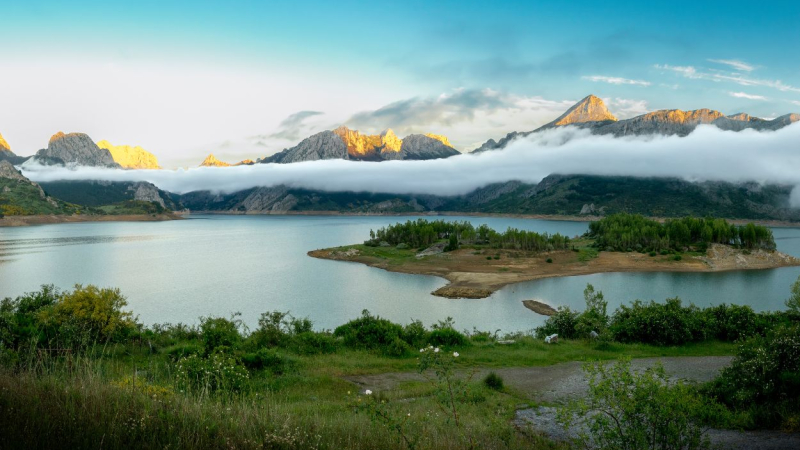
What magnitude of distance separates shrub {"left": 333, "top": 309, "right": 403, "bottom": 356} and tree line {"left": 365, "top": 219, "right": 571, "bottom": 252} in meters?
81.1

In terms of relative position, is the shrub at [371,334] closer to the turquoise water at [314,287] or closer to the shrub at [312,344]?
the shrub at [312,344]

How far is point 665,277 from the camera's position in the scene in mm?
78938

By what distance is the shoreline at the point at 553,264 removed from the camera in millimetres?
82062

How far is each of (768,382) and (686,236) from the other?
4238 inches

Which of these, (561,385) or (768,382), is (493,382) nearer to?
(561,385)

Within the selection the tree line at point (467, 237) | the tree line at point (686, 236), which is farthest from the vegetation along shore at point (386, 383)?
the tree line at point (686, 236)

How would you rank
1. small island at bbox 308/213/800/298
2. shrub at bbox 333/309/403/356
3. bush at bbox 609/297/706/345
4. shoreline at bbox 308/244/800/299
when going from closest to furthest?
shrub at bbox 333/309/403/356, bush at bbox 609/297/706/345, shoreline at bbox 308/244/800/299, small island at bbox 308/213/800/298

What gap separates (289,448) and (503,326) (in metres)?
40.8

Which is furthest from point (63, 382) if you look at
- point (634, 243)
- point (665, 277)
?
point (634, 243)

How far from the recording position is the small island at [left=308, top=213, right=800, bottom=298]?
86.4m

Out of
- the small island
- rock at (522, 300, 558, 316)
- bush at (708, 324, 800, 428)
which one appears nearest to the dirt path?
bush at (708, 324, 800, 428)

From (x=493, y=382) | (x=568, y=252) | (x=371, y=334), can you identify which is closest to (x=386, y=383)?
(x=493, y=382)

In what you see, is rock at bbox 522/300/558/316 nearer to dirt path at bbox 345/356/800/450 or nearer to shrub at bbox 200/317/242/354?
dirt path at bbox 345/356/800/450

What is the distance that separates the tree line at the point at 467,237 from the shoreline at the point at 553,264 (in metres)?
4.34
